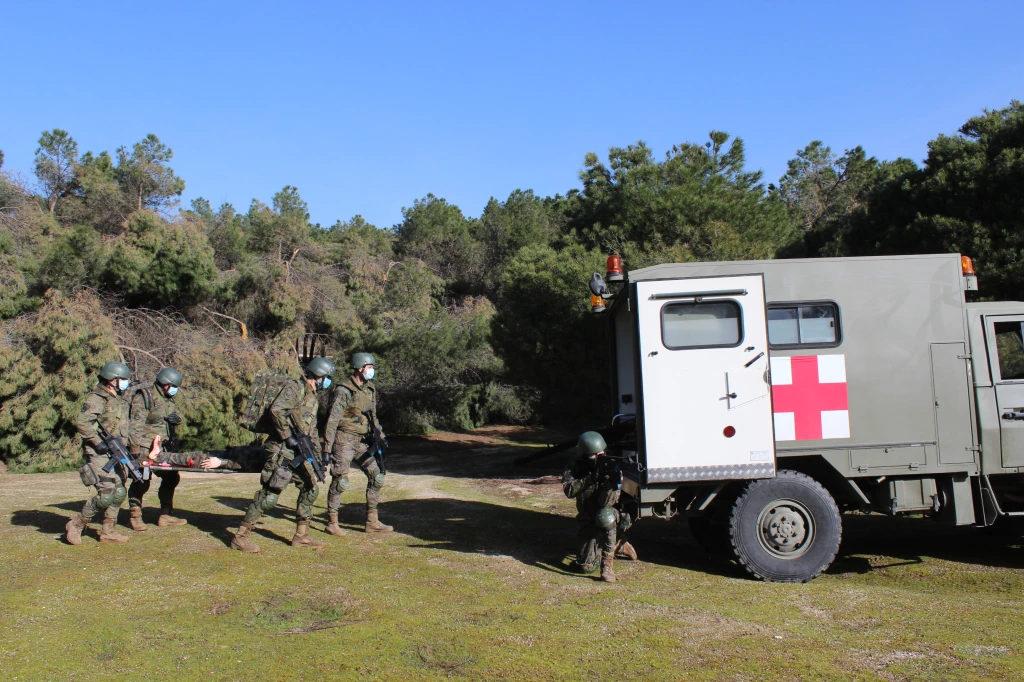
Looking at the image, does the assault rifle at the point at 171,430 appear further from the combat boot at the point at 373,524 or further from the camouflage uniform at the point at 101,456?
the combat boot at the point at 373,524

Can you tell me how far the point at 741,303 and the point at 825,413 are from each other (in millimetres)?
1193

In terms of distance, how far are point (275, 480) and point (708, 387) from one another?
4191 millimetres

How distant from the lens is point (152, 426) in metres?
8.42

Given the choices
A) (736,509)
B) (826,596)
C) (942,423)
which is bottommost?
(826,596)

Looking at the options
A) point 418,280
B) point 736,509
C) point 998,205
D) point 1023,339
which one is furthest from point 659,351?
point 418,280

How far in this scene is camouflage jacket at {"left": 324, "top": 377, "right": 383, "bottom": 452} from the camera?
8.48 meters

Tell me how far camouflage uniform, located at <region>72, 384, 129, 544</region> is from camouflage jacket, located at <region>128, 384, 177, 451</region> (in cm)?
35

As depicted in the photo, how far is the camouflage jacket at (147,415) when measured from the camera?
27.2ft

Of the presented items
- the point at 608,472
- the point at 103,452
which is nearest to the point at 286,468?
the point at 103,452

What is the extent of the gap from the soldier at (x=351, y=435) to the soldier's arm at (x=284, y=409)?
79 centimetres

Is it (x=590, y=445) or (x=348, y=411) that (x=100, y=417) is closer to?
(x=348, y=411)

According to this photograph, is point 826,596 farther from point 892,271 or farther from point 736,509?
point 892,271

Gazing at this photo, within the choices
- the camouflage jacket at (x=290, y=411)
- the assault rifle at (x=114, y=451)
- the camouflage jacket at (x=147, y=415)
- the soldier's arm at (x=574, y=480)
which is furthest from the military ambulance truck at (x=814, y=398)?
the camouflage jacket at (x=147, y=415)

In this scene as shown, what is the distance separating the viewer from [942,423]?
6.57 metres
